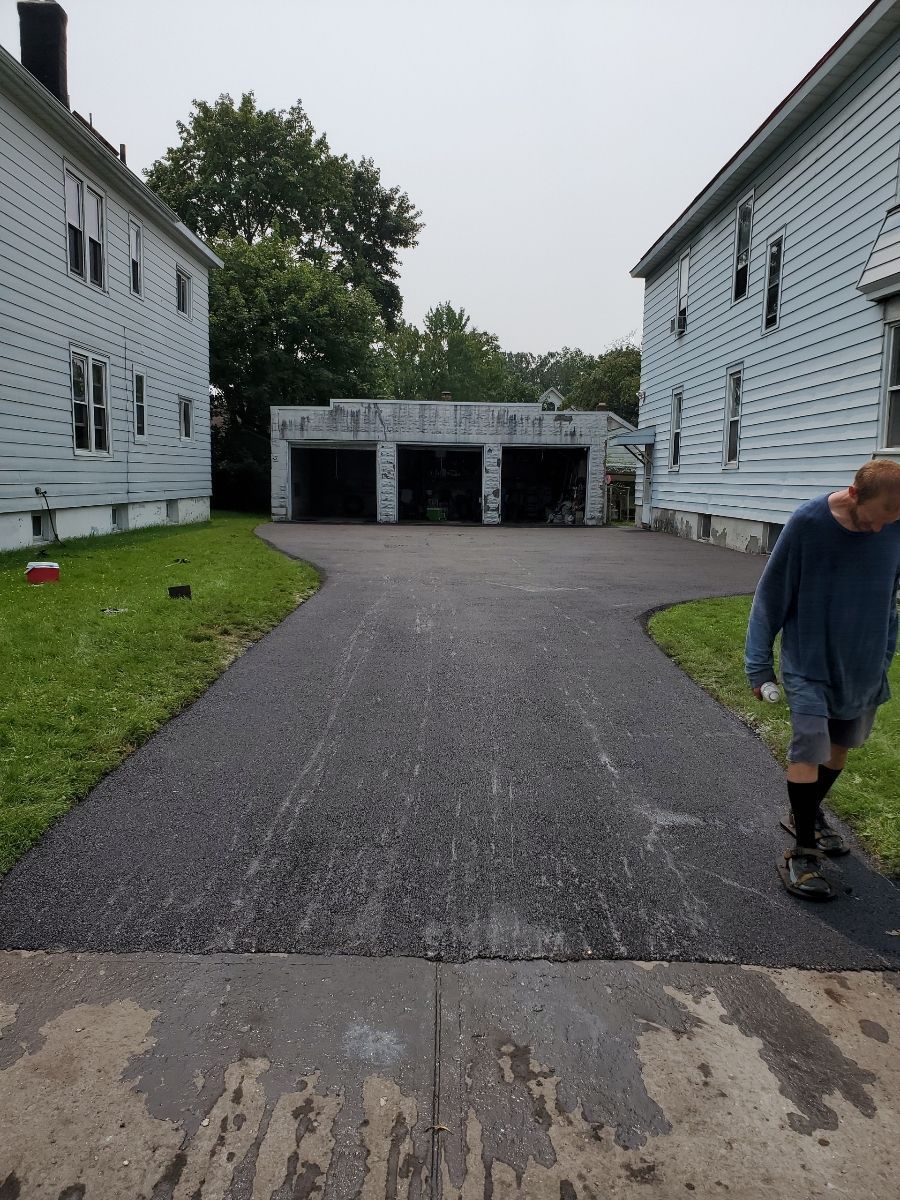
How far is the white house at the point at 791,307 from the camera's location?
10.8 m

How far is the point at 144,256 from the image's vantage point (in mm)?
18078

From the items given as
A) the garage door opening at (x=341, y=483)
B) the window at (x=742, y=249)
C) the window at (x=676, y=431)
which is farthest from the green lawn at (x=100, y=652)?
the garage door opening at (x=341, y=483)

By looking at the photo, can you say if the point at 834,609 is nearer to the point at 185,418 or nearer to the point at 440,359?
the point at 185,418

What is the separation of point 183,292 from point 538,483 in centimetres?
1575

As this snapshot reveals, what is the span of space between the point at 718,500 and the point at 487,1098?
1655cm

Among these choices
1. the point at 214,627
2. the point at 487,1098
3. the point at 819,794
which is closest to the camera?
the point at 487,1098

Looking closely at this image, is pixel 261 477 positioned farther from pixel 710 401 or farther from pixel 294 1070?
pixel 294 1070

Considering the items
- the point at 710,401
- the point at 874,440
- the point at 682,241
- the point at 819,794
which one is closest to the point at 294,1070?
the point at 819,794

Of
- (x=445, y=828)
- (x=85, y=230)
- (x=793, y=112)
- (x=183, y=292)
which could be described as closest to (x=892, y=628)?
(x=445, y=828)

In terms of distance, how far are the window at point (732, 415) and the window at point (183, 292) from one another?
13723 millimetres

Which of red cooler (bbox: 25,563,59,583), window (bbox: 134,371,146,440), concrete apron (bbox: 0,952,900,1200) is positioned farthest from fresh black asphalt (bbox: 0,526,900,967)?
window (bbox: 134,371,146,440)

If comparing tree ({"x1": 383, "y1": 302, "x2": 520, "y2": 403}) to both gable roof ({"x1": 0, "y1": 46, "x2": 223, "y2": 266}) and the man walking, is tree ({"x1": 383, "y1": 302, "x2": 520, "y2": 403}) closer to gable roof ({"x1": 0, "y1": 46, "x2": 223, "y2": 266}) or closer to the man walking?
gable roof ({"x1": 0, "y1": 46, "x2": 223, "y2": 266})

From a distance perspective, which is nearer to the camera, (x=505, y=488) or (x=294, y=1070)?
(x=294, y=1070)

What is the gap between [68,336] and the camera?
581 inches
